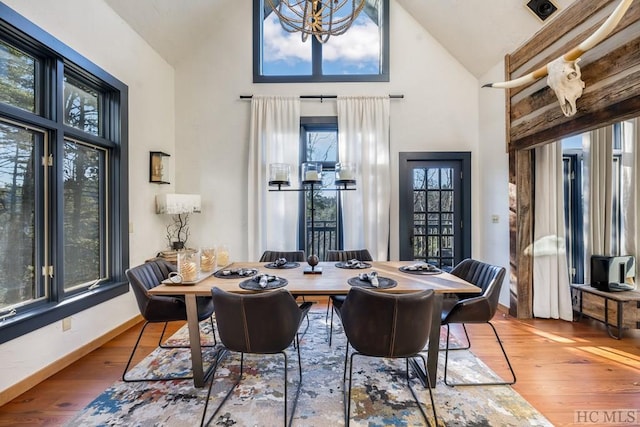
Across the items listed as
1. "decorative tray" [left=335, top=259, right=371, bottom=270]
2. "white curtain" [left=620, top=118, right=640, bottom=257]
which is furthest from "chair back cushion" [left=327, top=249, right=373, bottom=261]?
"white curtain" [left=620, top=118, right=640, bottom=257]

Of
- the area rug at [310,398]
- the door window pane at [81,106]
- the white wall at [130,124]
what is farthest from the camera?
the door window pane at [81,106]

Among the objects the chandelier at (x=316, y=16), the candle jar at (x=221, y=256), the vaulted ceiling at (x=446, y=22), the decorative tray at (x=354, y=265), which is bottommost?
the decorative tray at (x=354, y=265)

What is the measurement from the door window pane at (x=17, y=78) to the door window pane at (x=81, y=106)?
11.6 inches

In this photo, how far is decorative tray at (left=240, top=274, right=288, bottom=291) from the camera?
188 centimetres

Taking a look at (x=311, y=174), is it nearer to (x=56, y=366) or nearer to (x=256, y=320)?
(x=256, y=320)

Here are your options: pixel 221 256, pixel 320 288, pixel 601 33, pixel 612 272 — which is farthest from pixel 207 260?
pixel 612 272

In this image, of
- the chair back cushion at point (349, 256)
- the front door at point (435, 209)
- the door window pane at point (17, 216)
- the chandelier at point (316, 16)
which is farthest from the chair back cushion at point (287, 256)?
the chandelier at point (316, 16)

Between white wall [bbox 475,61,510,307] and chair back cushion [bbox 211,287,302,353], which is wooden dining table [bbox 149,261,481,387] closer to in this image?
chair back cushion [bbox 211,287,302,353]

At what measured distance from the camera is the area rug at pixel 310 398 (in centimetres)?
176

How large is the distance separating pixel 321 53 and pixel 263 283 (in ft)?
11.7

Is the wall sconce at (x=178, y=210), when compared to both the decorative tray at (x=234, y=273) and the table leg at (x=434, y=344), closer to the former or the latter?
the decorative tray at (x=234, y=273)

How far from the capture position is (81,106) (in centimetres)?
278

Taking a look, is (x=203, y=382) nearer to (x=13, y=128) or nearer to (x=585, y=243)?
(x=13, y=128)

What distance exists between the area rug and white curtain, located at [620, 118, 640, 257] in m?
2.54
